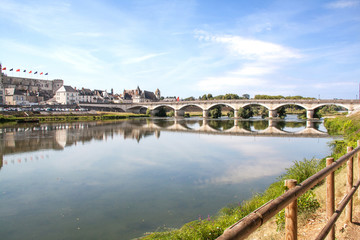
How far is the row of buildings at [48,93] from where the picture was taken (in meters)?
81.2

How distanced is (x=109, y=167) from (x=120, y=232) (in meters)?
7.78

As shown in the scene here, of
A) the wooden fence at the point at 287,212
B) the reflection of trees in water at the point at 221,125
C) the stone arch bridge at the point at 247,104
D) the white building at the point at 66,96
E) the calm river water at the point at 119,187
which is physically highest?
the white building at the point at 66,96

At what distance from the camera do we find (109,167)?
1448cm

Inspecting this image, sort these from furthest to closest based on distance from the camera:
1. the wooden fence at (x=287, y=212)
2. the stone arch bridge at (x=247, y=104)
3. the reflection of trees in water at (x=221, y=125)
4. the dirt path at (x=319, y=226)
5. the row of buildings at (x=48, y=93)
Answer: the row of buildings at (x=48, y=93) → the stone arch bridge at (x=247, y=104) → the reflection of trees in water at (x=221, y=125) → the dirt path at (x=319, y=226) → the wooden fence at (x=287, y=212)

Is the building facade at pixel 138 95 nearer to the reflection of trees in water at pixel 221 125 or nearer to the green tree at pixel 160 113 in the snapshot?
the green tree at pixel 160 113

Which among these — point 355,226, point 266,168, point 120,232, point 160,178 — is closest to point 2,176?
point 160,178

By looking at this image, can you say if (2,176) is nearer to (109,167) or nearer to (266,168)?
(109,167)

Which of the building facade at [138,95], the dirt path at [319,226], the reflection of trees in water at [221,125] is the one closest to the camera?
the dirt path at [319,226]

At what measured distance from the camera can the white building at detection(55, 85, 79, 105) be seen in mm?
84188

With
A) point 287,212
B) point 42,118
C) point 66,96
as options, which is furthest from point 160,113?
point 287,212

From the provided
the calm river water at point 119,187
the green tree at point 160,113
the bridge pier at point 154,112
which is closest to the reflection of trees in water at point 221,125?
the calm river water at point 119,187

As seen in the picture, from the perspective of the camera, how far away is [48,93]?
4129 inches

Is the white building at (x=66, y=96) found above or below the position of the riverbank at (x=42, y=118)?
above

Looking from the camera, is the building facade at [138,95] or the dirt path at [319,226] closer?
the dirt path at [319,226]
